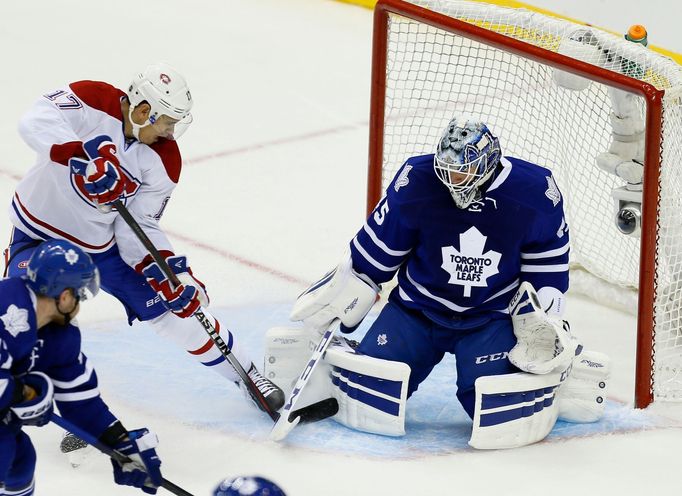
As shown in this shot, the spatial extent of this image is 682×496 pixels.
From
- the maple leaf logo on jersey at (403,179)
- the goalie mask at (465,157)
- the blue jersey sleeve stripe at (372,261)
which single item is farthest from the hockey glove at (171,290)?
the goalie mask at (465,157)

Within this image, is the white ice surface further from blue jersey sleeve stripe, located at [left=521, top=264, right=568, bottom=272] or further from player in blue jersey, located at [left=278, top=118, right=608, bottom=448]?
blue jersey sleeve stripe, located at [left=521, top=264, right=568, bottom=272]

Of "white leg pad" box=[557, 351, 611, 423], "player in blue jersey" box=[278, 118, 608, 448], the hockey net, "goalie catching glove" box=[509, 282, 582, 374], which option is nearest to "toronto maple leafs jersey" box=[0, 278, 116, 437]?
"player in blue jersey" box=[278, 118, 608, 448]

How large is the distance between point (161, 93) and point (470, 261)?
86 cm

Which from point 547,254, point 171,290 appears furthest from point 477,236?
point 171,290

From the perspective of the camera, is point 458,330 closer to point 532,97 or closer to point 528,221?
point 528,221

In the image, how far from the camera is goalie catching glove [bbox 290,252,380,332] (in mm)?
3641

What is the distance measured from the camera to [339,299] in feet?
12.0

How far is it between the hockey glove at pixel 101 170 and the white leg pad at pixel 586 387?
125 cm

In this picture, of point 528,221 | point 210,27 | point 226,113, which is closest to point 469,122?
point 528,221

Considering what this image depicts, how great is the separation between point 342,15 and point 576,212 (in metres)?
3.05

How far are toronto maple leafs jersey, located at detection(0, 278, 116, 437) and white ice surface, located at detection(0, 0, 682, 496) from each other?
452mm

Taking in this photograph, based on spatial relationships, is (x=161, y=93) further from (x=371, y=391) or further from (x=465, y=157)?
(x=371, y=391)

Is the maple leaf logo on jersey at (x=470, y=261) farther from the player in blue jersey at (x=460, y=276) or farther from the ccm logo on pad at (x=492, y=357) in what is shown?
the ccm logo on pad at (x=492, y=357)

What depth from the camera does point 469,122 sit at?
3.40 metres
